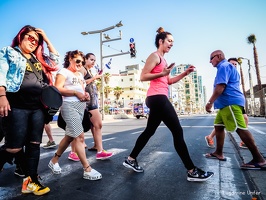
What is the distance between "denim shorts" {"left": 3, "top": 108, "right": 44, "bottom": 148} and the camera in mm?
2113

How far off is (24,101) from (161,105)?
5.41 ft

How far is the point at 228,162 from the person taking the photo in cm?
352

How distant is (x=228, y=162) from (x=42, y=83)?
3.11 m

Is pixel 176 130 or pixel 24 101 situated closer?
pixel 24 101

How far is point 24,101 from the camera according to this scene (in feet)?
7.20

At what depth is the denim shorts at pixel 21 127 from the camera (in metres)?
2.11

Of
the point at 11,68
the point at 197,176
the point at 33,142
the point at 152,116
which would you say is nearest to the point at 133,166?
the point at 152,116

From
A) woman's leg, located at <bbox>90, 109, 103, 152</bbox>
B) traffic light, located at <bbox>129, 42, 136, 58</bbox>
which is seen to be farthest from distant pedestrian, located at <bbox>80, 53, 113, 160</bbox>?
traffic light, located at <bbox>129, 42, 136, 58</bbox>

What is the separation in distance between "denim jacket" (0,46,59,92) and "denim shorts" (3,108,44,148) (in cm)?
26

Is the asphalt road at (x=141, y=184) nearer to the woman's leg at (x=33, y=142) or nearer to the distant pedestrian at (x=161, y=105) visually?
the distant pedestrian at (x=161, y=105)

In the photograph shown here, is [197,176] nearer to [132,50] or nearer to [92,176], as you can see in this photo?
[92,176]

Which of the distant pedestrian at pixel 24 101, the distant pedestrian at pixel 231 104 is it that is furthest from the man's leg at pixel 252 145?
the distant pedestrian at pixel 24 101

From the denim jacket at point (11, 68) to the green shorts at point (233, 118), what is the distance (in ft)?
9.23

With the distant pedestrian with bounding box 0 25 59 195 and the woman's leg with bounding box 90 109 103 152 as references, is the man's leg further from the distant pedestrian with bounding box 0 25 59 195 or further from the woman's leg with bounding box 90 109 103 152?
the distant pedestrian with bounding box 0 25 59 195
